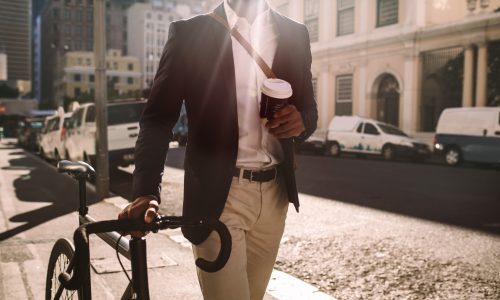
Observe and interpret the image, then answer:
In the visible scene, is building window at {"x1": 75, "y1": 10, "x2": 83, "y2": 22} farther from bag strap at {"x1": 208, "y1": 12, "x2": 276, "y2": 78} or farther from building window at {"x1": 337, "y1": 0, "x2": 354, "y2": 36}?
bag strap at {"x1": 208, "y1": 12, "x2": 276, "y2": 78}

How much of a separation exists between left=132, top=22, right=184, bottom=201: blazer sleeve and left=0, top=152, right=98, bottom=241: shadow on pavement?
499 centimetres

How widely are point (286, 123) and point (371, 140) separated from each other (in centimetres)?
1951

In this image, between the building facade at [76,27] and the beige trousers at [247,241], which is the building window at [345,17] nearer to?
the beige trousers at [247,241]

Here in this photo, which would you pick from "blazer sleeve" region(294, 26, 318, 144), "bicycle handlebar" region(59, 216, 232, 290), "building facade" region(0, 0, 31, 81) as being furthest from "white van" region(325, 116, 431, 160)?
"building facade" region(0, 0, 31, 81)

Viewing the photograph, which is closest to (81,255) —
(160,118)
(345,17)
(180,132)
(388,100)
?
(160,118)

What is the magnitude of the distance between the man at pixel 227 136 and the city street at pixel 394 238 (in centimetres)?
237

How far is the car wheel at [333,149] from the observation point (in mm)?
22500

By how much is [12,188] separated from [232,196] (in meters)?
10.3

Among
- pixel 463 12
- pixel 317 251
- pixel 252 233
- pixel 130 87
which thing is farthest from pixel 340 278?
pixel 130 87

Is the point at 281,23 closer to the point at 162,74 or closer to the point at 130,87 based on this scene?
the point at 162,74

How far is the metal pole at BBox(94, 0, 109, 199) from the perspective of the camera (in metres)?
9.52

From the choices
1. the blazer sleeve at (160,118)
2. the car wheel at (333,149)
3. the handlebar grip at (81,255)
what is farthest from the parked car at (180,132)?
the car wheel at (333,149)

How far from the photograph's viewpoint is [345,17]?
30.7m

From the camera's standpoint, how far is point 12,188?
37.0ft
